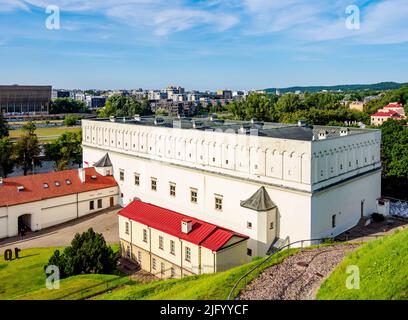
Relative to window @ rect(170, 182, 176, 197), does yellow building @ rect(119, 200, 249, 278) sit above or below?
below

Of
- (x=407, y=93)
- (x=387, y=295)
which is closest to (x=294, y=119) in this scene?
(x=387, y=295)

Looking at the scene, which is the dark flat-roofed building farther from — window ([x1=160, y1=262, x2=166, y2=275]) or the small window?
the small window

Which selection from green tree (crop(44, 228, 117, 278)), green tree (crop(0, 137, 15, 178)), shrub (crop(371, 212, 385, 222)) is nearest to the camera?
green tree (crop(44, 228, 117, 278))

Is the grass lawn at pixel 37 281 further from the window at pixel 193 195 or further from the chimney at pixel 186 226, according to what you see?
the window at pixel 193 195

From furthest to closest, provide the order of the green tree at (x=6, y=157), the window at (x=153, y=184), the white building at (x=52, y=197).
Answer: the green tree at (x=6, y=157) → the window at (x=153, y=184) → the white building at (x=52, y=197)

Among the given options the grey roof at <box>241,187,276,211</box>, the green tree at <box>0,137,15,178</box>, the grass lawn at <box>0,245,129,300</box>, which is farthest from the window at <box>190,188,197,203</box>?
the green tree at <box>0,137,15,178</box>

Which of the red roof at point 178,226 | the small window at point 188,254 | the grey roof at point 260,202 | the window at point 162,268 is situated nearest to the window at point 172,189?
the red roof at point 178,226

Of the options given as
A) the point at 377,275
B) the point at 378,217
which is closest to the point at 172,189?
the point at 378,217

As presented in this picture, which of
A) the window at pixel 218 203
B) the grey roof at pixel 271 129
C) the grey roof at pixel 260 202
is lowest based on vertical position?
the window at pixel 218 203
